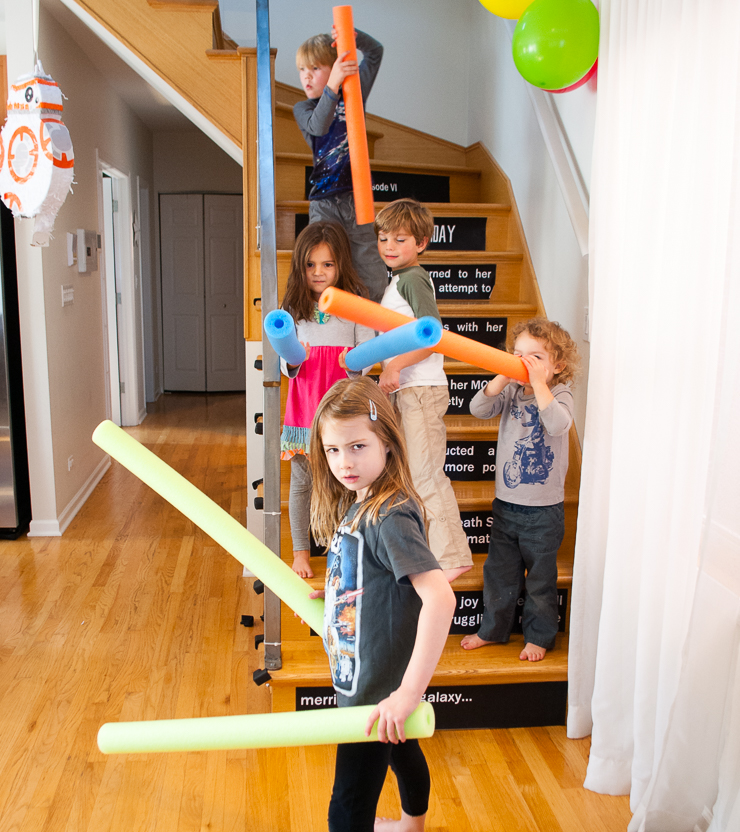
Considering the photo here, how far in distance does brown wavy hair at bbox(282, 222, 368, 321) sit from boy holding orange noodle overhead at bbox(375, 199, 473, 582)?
110mm

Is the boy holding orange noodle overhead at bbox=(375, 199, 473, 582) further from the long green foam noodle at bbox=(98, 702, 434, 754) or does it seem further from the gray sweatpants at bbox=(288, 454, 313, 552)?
the long green foam noodle at bbox=(98, 702, 434, 754)

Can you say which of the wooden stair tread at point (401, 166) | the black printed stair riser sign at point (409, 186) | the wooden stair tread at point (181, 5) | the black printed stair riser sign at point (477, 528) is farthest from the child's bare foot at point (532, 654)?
the wooden stair tread at point (181, 5)

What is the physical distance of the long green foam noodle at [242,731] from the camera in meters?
1.00

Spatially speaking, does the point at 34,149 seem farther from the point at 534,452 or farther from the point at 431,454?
the point at 534,452

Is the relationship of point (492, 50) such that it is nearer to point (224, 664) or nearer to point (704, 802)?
point (224, 664)

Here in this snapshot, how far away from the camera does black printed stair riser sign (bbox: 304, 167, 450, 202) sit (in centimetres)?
365

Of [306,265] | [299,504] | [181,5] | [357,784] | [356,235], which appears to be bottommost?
[357,784]

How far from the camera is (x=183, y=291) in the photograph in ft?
26.0

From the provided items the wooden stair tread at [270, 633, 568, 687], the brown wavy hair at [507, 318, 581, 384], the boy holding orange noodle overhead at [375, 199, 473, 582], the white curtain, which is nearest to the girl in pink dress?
the boy holding orange noodle overhead at [375, 199, 473, 582]

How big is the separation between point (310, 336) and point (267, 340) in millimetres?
355

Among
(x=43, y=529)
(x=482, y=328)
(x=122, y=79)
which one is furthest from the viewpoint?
(x=122, y=79)

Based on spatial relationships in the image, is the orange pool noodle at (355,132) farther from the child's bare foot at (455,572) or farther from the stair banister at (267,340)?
the child's bare foot at (455,572)

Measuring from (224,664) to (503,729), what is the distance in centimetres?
96

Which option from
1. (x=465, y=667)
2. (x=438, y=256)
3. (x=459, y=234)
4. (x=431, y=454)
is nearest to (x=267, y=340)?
(x=431, y=454)
